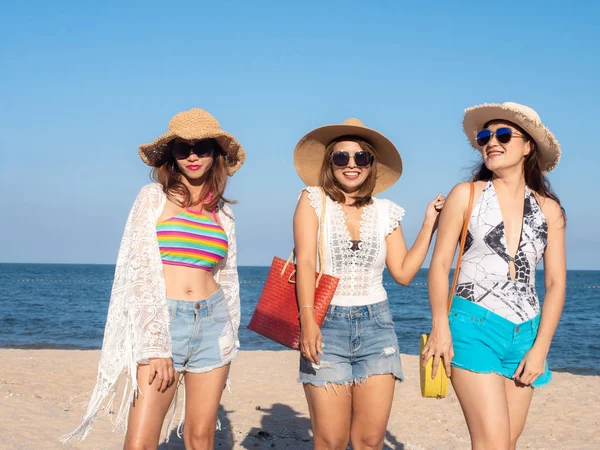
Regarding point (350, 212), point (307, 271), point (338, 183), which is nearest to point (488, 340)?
point (307, 271)

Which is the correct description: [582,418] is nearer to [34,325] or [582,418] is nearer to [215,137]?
[215,137]

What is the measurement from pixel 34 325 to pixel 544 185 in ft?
75.3

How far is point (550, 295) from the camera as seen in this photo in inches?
136

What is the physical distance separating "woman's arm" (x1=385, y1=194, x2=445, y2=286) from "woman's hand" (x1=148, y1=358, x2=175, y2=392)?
145cm

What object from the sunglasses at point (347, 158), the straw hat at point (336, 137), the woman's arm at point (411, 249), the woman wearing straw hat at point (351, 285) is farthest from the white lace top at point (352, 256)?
the straw hat at point (336, 137)

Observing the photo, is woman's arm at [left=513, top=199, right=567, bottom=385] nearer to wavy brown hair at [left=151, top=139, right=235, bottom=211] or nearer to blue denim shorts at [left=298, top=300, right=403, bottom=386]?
blue denim shorts at [left=298, top=300, right=403, bottom=386]

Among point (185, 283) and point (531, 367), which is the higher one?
point (185, 283)

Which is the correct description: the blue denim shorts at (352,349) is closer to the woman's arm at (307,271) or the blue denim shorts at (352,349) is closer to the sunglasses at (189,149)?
the woman's arm at (307,271)

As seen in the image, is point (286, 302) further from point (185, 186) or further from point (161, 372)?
point (185, 186)

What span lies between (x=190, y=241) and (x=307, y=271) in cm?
71

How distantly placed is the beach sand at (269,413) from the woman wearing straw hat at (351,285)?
3014mm

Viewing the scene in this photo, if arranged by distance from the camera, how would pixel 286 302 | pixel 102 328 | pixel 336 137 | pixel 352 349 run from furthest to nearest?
pixel 102 328, pixel 336 137, pixel 286 302, pixel 352 349

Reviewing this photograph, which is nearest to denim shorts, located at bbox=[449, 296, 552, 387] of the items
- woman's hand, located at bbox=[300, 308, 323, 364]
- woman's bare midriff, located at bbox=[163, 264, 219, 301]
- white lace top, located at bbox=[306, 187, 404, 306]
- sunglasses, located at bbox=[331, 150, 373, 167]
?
white lace top, located at bbox=[306, 187, 404, 306]

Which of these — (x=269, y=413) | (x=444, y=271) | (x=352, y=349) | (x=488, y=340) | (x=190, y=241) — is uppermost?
(x=190, y=241)
